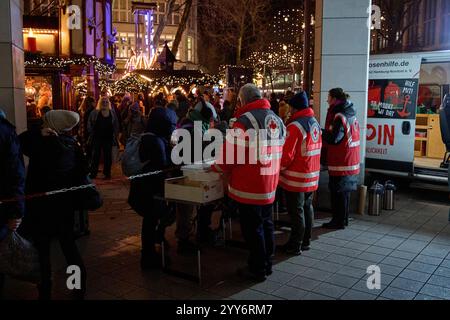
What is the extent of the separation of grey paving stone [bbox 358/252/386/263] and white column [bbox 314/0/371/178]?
272 centimetres

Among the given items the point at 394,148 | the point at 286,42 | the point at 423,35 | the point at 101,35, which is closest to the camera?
the point at 394,148

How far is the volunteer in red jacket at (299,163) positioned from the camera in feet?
18.7

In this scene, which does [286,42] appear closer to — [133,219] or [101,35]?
[101,35]

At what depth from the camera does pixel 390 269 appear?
5.36 meters

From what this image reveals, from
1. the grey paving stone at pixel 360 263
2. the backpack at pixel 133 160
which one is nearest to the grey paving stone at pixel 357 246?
the grey paving stone at pixel 360 263

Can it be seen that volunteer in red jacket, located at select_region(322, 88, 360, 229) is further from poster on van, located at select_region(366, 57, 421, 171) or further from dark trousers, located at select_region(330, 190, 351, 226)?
poster on van, located at select_region(366, 57, 421, 171)

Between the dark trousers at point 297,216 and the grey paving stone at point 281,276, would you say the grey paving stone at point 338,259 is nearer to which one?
the dark trousers at point 297,216

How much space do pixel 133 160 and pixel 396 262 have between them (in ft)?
11.0

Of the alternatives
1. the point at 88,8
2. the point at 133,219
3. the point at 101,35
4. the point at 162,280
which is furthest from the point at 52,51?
the point at 162,280

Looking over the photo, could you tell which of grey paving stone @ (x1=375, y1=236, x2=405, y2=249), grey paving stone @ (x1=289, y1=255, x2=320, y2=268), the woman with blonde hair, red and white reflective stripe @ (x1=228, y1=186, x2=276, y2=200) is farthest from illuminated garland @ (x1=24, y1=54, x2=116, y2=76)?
grey paving stone @ (x1=375, y1=236, x2=405, y2=249)

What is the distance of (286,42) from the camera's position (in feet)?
109

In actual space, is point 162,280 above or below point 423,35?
below

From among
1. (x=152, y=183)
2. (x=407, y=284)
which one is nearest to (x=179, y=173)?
(x=152, y=183)
